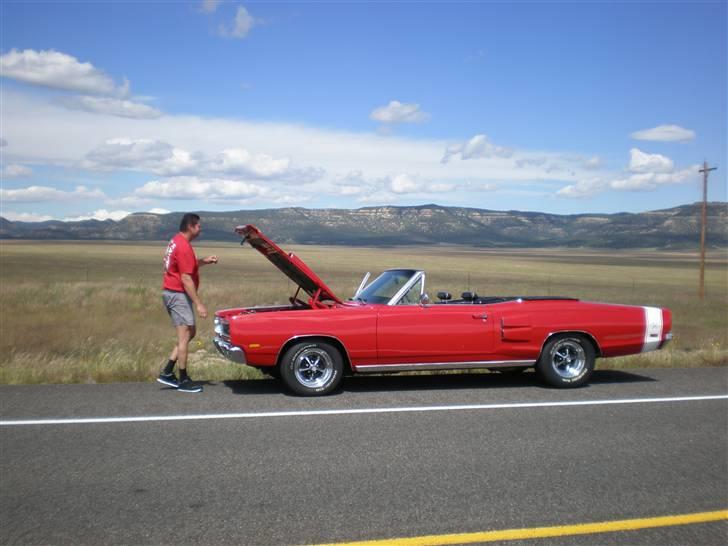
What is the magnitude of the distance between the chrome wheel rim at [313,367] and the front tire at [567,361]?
2470 millimetres

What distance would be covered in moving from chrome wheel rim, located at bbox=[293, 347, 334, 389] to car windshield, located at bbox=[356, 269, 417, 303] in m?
1.11

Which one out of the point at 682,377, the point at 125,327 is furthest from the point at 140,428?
the point at 125,327

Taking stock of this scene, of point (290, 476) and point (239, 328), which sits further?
point (239, 328)

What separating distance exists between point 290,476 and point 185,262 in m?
3.72

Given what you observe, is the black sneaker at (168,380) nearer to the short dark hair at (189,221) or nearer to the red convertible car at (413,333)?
the red convertible car at (413,333)

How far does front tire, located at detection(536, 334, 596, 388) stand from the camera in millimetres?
8672

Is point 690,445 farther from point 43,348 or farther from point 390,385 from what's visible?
point 43,348

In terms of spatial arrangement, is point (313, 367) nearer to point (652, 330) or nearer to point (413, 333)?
point (413, 333)

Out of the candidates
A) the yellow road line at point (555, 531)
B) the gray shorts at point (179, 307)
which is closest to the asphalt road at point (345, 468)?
the yellow road line at point (555, 531)

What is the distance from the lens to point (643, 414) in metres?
7.20

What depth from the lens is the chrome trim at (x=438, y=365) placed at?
834cm

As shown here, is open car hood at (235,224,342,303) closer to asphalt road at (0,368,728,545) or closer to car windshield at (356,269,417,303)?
car windshield at (356,269,417,303)

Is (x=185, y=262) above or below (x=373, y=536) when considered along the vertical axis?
above

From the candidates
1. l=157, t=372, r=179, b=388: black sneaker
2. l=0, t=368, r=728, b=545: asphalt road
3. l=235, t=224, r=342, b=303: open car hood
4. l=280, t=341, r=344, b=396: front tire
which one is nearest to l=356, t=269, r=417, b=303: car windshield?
l=235, t=224, r=342, b=303: open car hood
